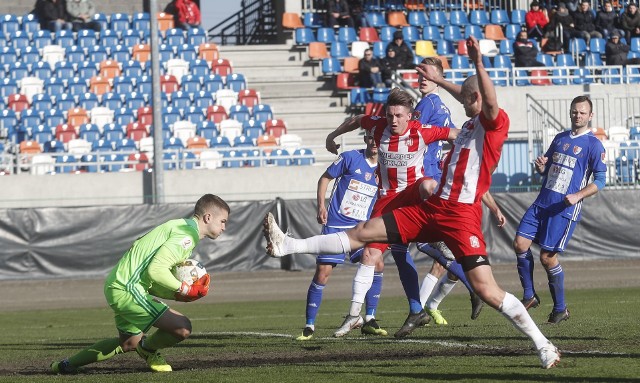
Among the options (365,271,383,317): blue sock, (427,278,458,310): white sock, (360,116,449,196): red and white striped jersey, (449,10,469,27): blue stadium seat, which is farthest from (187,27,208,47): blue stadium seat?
(360,116,449,196): red and white striped jersey

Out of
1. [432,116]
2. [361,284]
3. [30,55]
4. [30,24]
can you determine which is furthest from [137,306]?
[30,24]

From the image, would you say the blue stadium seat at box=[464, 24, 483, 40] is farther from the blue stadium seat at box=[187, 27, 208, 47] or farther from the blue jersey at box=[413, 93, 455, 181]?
the blue jersey at box=[413, 93, 455, 181]

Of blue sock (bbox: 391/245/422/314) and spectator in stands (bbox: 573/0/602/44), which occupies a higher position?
spectator in stands (bbox: 573/0/602/44)

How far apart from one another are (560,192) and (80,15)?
2405 centimetres

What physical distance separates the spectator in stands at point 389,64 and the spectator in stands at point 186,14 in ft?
21.8

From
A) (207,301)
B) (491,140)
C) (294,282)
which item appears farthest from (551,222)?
(294,282)

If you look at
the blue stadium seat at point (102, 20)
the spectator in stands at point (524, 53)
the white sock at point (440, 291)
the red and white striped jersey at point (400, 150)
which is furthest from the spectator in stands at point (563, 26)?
the red and white striped jersey at point (400, 150)

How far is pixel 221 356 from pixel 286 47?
83.7 ft

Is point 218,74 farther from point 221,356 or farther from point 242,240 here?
point 221,356

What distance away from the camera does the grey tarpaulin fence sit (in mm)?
23984

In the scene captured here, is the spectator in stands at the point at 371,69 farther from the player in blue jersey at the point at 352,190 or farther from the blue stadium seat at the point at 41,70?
the player in blue jersey at the point at 352,190

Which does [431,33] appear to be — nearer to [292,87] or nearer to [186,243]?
[292,87]

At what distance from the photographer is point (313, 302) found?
11695mm

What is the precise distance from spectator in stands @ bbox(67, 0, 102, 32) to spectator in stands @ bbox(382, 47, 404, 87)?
28.8 feet
